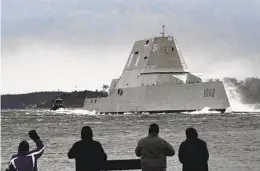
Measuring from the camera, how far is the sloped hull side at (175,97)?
6656 centimetres

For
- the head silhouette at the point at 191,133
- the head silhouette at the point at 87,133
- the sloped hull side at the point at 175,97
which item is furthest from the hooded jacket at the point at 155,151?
the sloped hull side at the point at 175,97

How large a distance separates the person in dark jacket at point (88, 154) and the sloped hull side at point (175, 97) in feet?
189

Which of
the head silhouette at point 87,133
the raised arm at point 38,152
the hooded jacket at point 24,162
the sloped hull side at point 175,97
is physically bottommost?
the hooded jacket at point 24,162

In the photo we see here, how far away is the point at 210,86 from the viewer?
66312 millimetres

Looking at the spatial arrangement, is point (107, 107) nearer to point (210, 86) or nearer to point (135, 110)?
point (135, 110)

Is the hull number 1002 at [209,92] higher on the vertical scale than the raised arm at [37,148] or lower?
higher

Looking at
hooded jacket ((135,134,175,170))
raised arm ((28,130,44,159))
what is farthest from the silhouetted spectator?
raised arm ((28,130,44,159))

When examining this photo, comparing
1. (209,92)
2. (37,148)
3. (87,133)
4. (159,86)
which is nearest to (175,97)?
(159,86)

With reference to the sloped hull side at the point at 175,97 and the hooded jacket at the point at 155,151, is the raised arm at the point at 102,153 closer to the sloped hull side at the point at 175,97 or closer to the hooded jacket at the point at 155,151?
the hooded jacket at the point at 155,151

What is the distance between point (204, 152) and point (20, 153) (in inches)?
96.2

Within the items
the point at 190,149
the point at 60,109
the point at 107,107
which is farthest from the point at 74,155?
the point at 60,109

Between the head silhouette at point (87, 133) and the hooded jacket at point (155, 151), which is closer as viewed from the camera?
the head silhouette at point (87, 133)

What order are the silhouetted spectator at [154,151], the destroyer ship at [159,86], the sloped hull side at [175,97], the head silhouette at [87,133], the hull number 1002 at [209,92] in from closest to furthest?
the head silhouette at [87,133] → the silhouetted spectator at [154,151] → the hull number 1002 at [209,92] → the sloped hull side at [175,97] → the destroyer ship at [159,86]

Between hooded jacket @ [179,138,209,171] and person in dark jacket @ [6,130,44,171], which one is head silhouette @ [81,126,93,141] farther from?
hooded jacket @ [179,138,209,171]
